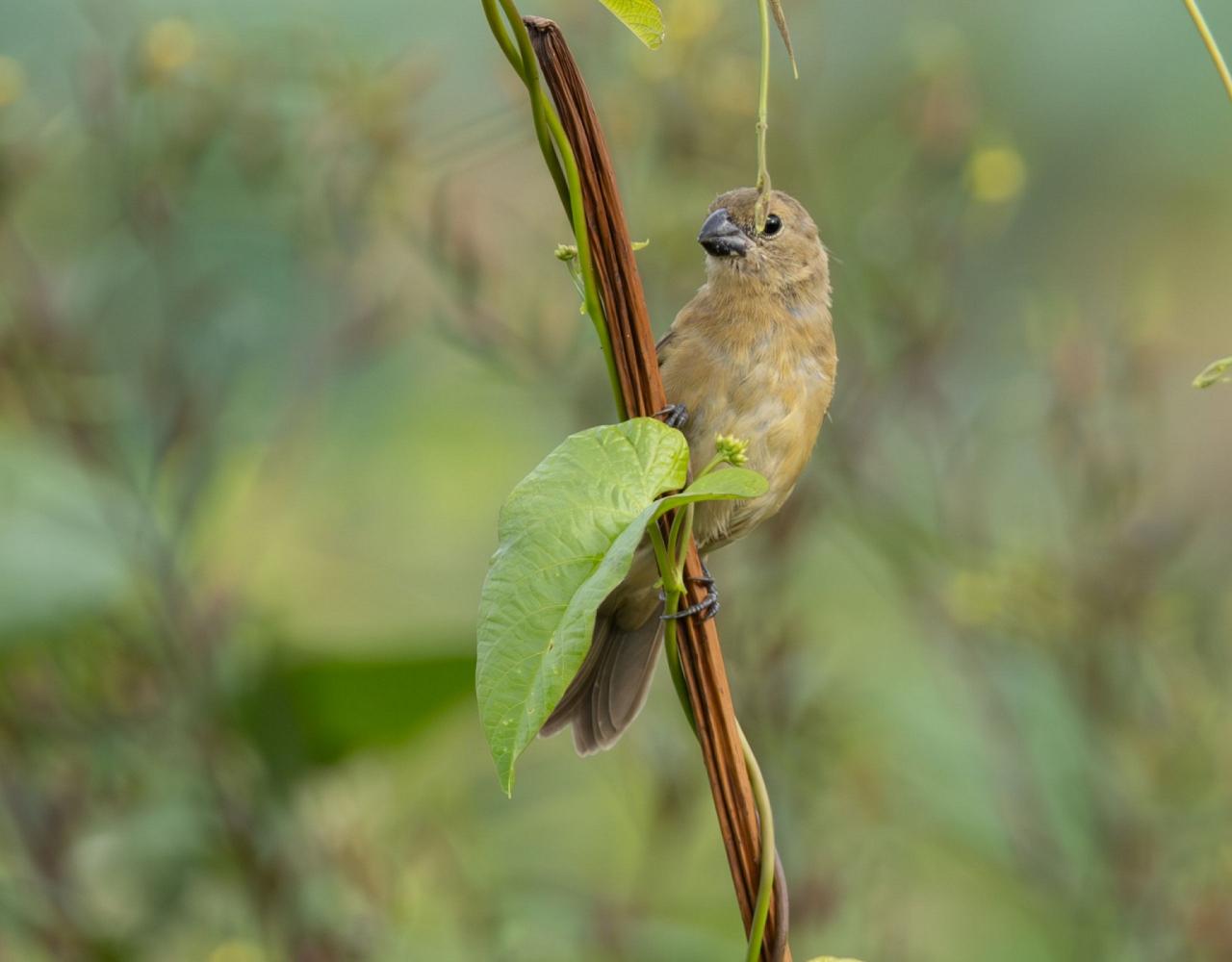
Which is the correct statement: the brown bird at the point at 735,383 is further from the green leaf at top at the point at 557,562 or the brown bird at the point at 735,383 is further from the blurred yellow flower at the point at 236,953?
the green leaf at top at the point at 557,562

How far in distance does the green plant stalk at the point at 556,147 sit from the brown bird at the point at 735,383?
1.32 metres

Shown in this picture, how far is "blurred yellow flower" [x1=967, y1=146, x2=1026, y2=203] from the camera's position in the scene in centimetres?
347

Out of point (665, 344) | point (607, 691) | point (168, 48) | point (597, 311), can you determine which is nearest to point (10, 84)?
point (168, 48)

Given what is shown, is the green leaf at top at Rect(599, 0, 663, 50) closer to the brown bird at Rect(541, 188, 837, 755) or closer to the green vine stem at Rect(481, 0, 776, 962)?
the green vine stem at Rect(481, 0, 776, 962)

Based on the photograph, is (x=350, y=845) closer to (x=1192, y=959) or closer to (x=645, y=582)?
(x=645, y=582)

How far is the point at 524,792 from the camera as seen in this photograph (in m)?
4.02

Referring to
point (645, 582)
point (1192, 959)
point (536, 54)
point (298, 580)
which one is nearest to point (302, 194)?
point (298, 580)

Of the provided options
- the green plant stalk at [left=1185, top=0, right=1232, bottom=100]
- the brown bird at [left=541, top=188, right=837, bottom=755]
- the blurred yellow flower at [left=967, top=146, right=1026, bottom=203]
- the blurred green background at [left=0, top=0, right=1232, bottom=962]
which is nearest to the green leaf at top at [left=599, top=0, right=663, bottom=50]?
the green plant stalk at [left=1185, top=0, right=1232, bottom=100]

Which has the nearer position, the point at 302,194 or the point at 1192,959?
the point at 1192,959

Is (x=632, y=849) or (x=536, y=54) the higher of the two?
(x=536, y=54)

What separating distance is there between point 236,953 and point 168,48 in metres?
1.81

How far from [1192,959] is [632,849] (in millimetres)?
1767

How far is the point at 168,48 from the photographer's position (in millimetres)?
3258

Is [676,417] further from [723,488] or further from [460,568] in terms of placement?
[460,568]
